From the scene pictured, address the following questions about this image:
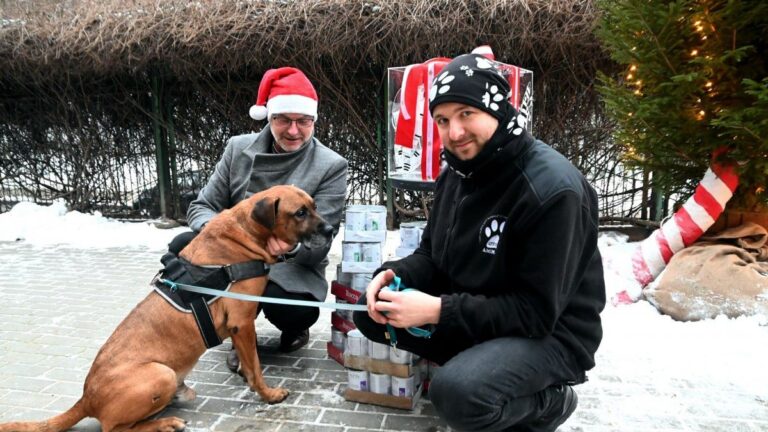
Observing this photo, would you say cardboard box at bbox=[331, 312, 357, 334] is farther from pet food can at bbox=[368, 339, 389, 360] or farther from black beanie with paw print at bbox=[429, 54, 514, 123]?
black beanie with paw print at bbox=[429, 54, 514, 123]

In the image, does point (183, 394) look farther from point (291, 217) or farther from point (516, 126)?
point (516, 126)

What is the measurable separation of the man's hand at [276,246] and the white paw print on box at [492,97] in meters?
1.66

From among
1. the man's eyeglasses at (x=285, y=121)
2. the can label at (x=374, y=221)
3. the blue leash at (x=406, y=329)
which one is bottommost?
the blue leash at (x=406, y=329)

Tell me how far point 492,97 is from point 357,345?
1.71m

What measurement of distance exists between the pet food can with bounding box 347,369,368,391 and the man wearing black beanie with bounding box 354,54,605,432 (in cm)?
98

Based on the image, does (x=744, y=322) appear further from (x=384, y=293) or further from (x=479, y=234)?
(x=384, y=293)

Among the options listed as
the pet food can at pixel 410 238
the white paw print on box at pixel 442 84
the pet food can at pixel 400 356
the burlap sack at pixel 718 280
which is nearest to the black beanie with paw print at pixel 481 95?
the white paw print on box at pixel 442 84

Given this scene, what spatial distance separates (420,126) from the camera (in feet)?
13.0

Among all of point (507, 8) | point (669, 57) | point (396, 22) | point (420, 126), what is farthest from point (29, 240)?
point (669, 57)

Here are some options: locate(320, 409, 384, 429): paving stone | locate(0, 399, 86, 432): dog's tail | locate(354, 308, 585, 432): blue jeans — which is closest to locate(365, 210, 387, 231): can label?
locate(320, 409, 384, 429): paving stone

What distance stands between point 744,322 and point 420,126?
2.94 meters

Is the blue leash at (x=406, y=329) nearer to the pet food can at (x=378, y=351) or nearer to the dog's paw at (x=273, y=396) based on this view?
the pet food can at (x=378, y=351)

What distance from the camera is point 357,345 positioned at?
9.84 ft

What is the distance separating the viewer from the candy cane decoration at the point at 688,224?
4.35m
